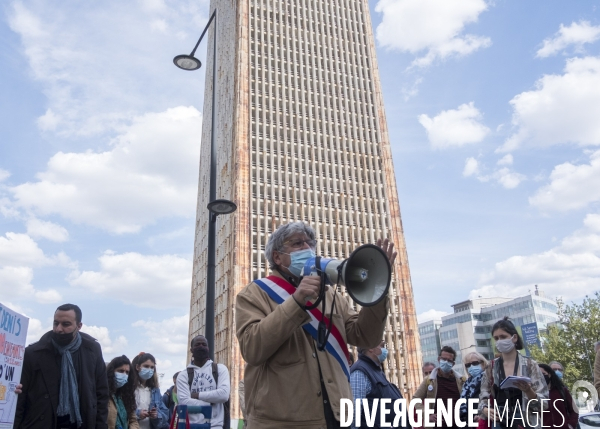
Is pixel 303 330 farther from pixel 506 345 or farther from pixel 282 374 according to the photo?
pixel 506 345

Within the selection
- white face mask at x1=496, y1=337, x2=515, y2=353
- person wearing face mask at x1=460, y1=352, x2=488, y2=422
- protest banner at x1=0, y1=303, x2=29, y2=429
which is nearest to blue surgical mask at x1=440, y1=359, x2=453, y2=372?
person wearing face mask at x1=460, y1=352, x2=488, y2=422

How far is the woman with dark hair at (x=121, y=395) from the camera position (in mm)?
6578

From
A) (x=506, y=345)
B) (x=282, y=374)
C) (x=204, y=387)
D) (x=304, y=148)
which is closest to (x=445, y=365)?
(x=506, y=345)

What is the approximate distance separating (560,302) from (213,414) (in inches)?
1767

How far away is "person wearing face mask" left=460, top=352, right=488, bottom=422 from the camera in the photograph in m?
6.30

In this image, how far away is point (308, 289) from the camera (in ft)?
9.12

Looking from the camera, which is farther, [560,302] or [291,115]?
[291,115]

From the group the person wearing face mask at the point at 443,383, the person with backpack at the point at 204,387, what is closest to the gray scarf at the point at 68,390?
the person with backpack at the point at 204,387

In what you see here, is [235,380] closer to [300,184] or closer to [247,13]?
[300,184]

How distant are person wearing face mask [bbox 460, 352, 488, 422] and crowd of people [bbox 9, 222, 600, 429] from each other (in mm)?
15

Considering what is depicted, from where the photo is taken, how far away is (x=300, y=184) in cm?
6406

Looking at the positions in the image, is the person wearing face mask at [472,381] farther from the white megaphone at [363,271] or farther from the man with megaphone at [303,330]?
the white megaphone at [363,271]

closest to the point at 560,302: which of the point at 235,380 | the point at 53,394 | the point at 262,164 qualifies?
the point at 235,380

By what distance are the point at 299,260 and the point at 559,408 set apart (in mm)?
4613
